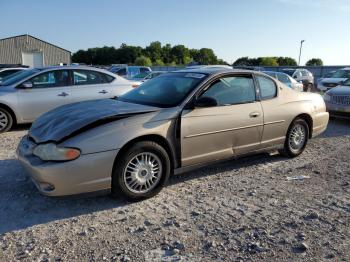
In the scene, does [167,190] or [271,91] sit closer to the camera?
[167,190]

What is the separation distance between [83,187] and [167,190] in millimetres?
1218

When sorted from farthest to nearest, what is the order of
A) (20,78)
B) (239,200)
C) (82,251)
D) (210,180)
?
(20,78)
(210,180)
(239,200)
(82,251)

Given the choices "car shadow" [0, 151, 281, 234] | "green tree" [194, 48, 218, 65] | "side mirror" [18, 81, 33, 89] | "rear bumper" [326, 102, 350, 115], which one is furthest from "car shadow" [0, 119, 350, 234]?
"green tree" [194, 48, 218, 65]

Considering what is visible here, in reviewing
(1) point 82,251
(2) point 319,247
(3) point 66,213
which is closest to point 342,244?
(2) point 319,247

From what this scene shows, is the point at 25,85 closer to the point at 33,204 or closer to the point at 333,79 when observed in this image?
the point at 33,204

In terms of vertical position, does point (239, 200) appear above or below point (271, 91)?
below

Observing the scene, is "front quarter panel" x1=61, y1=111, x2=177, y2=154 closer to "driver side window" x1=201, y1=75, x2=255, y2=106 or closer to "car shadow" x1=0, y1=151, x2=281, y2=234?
"car shadow" x1=0, y1=151, x2=281, y2=234

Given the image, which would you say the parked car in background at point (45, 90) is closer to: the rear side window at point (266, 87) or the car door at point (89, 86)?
the car door at point (89, 86)

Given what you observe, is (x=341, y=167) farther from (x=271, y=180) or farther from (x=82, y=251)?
(x=82, y=251)

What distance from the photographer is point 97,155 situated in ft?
13.5

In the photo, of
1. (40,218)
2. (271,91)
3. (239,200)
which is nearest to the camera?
(40,218)

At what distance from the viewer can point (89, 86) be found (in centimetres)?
909

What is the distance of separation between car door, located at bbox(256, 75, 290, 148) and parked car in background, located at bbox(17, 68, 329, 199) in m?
0.02

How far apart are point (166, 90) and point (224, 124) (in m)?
0.94
